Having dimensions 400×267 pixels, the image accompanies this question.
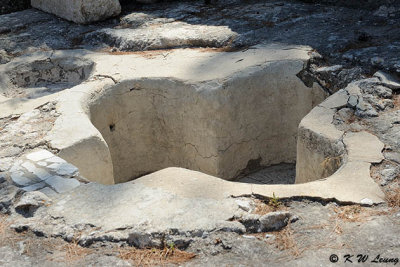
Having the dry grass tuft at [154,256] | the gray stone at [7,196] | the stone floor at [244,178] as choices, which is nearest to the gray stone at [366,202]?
the stone floor at [244,178]

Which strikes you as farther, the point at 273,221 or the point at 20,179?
the point at 20,179

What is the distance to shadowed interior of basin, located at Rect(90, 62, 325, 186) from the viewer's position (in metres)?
4.58

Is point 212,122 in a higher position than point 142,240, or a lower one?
lower

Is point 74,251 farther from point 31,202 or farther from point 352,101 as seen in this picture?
point 352,101

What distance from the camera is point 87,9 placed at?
616 cm

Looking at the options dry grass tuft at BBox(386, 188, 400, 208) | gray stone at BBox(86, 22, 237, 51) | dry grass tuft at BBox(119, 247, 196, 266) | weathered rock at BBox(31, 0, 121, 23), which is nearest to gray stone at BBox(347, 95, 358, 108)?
dry grass tuft at BBox(386, 188, 400, 208)

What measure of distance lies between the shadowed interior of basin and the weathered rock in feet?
6.26

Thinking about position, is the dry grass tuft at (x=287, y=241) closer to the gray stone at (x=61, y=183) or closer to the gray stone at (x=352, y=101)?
the gray stone at (x=61, y=183)

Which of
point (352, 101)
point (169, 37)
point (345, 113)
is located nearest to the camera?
point (345, 113)

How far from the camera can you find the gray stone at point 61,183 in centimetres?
304

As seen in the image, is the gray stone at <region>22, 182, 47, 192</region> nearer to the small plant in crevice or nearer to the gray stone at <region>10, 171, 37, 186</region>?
the gray stone at <region>10, 171, 37, 186</region>

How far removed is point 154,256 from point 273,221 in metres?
0.64

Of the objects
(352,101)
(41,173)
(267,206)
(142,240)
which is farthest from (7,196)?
(352,101)

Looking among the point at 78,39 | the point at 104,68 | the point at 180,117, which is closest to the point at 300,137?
the point at 180,117
